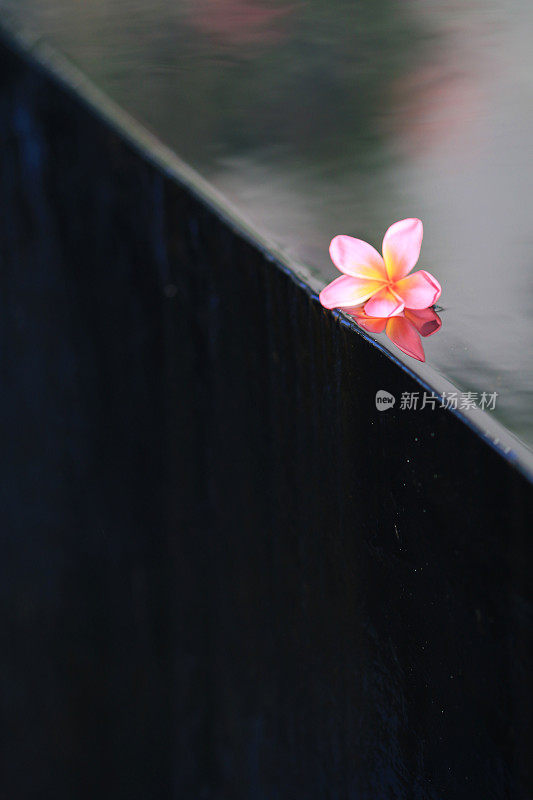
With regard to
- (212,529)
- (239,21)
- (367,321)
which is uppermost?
(239,21)

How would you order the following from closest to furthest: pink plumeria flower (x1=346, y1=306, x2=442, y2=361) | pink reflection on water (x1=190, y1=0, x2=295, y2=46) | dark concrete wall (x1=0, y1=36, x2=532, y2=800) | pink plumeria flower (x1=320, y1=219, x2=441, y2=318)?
dark concrete wall (x1=0, y1=36, x2=532, y2=800), pink plumeria flower (x1=346, y1=306, x2=442, y2=361), pink plumeria flower (x1=320, y1=219, x2=441, y2=318), pink reflection on water (x1=190, y1=0, x2=295, y2=46)

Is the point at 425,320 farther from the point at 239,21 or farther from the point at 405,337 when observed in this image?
the point at 239,21

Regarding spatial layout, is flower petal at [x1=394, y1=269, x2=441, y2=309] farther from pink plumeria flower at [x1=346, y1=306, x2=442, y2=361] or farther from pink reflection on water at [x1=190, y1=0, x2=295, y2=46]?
pink reflection on water at [x1=190, y1=0, x2=295, y2=46]

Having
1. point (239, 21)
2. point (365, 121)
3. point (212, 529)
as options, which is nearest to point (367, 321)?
point (212, 529)

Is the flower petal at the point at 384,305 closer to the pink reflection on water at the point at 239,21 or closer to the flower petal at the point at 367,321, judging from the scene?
the flower petal at the point at 367,321

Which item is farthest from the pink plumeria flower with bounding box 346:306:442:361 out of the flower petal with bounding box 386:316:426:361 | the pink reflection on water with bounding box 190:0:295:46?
the pink reflection on water with bounding box 190:0:295:46

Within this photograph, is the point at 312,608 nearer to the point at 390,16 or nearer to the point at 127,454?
the point at 127,454

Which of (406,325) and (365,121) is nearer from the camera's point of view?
(406,325)

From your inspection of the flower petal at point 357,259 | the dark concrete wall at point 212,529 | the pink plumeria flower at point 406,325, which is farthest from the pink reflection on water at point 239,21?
the pink plumeria flower at point 406,325
